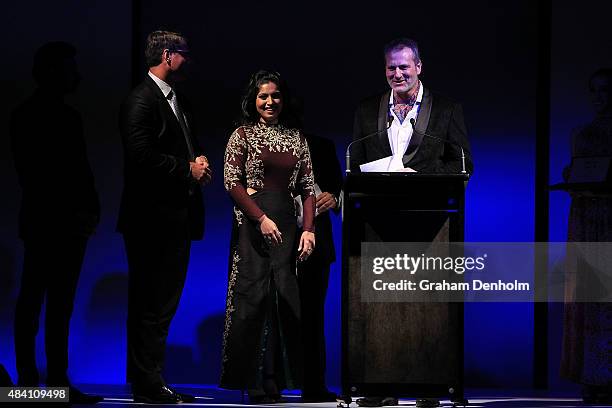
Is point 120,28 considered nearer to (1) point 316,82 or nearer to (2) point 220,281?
(1) point 316,82

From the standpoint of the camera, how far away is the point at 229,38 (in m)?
6.27

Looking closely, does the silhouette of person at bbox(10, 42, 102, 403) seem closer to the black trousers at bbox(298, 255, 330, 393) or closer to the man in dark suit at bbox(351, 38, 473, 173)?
the black trousers at bbox(298, 255, 330, 393)

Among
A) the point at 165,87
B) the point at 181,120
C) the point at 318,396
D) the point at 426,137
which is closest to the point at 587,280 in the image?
the point at 426,137

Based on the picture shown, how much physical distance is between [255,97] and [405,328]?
1501mm

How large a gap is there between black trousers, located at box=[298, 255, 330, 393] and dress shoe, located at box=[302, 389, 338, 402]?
0.03ft

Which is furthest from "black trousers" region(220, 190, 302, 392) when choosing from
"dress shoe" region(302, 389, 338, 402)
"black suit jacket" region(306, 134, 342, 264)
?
"black suit jacket" region(306, 134, 342, 264)

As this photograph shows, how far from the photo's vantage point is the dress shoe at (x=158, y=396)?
191 inches

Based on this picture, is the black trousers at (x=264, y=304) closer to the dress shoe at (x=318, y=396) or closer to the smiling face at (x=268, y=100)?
the dress shoe at (x=318, y=396)

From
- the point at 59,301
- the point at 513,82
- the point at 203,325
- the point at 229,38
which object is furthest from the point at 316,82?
the point at 59,301

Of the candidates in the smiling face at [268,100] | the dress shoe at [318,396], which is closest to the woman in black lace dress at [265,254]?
the smiling face at [268,100]

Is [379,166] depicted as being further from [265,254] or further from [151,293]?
[151,293]

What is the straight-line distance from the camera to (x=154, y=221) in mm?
4891

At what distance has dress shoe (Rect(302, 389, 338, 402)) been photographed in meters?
5.10

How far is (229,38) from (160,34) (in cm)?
130
